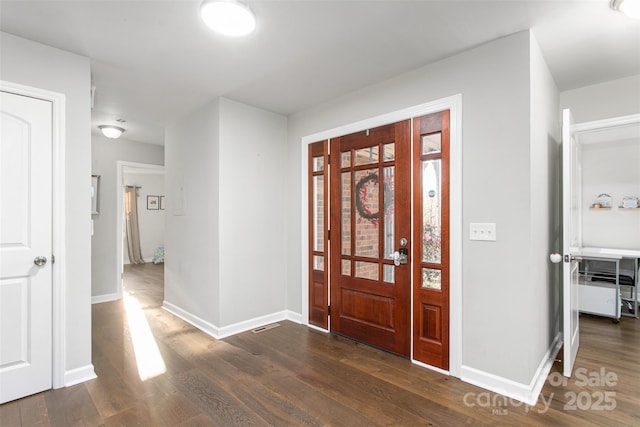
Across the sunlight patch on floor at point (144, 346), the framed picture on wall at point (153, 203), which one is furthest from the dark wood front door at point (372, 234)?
the framed picture on wall at point (153, 203)

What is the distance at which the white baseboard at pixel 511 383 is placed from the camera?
217 cm

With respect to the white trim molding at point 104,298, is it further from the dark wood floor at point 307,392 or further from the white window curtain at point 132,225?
the white window curtain at point 132,225

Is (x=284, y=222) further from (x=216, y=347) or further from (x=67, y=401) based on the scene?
(x=67, y=401)

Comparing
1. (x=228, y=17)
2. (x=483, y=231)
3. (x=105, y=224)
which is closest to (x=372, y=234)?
(x=483, y=231)

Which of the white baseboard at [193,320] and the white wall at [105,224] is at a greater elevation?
the white wall at [105,224]

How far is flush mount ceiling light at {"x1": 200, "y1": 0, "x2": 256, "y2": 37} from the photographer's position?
1870 millimetres

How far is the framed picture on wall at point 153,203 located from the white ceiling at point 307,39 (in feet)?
21.3

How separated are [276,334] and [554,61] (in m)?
3.57

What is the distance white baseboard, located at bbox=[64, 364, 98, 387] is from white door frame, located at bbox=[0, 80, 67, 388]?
3cm

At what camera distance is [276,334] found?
11.3 feet

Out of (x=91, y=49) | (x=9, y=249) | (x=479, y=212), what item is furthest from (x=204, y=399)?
(x=91, y=49)

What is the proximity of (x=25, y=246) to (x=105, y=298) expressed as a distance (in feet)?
9.64

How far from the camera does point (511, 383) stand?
2.22 metres

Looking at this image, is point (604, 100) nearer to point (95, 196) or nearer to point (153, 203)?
point (95, 196)
